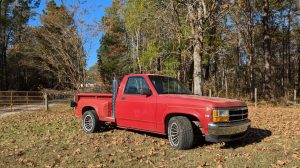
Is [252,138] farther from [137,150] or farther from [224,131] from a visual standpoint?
[137,150]

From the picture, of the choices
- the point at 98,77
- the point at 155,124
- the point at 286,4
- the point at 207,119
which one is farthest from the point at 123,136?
the point at 286,4

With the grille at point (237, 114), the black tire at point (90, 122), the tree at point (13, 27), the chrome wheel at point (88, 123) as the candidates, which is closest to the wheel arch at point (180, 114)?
the grille at point (237, 114)

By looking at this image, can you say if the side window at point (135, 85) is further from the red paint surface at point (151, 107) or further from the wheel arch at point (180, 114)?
the wheel arch at point (180, 114)

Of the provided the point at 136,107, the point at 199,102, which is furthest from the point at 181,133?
the point at 136,107

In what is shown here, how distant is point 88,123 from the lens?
10.8 metres

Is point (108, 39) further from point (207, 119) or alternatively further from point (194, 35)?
point (207, 119)

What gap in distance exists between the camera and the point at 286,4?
117 ft

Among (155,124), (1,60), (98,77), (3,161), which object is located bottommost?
(3,161)

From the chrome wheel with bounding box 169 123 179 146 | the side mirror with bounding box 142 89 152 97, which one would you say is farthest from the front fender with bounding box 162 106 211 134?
the side mirror with bounding box 142 89 152 97

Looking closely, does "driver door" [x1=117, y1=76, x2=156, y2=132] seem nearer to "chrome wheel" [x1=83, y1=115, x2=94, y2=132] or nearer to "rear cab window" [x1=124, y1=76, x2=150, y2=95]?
"rear cab window" [x1=124, y1=76, x2=150, y2=95]

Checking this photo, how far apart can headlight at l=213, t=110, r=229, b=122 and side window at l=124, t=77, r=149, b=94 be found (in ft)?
7.39

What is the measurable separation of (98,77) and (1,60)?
2493cm

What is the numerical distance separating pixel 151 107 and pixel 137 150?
1.17m

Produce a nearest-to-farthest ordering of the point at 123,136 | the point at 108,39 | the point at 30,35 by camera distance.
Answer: the point at 123,136
the point at 30,35
the point at 108,39
